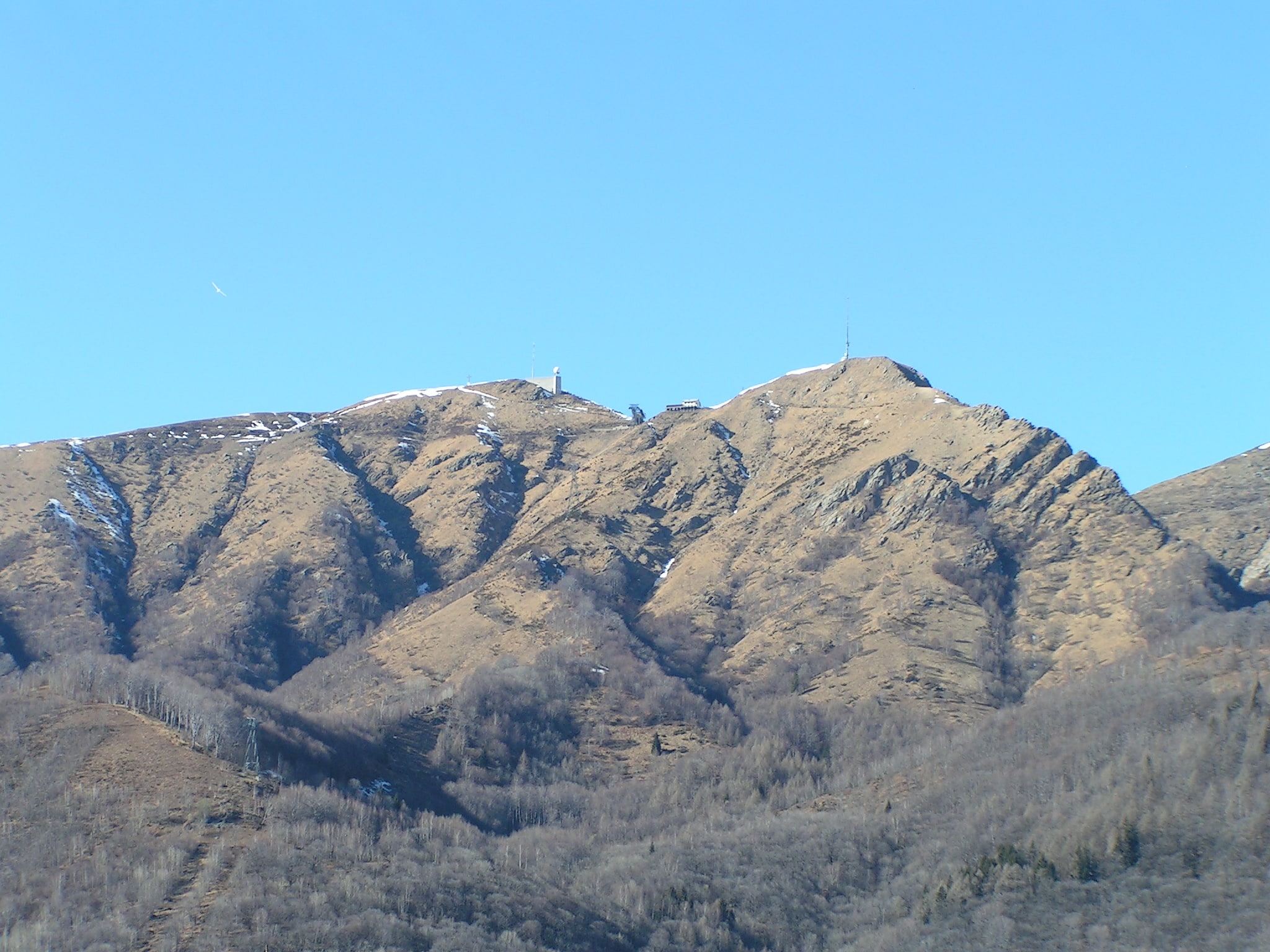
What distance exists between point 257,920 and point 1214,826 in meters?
121

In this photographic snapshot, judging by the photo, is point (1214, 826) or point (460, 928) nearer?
point (460, 928)

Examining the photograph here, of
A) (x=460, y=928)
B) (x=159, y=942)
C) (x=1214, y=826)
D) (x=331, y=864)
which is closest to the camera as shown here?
(x=159, y=942)

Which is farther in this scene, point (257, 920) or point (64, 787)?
point (64, 787)

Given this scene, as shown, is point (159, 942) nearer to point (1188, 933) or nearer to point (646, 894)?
point (646, 894)

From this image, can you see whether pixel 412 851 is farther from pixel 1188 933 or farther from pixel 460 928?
pixel 1188 933

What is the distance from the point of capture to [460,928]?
17400cm

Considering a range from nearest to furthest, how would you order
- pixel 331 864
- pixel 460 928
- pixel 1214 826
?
1. pixel 460 928
2. pixel 331 864
3. pixel 1214 826

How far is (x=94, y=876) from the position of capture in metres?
177

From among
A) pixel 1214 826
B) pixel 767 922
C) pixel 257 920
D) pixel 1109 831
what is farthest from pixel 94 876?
pixel 1214 826

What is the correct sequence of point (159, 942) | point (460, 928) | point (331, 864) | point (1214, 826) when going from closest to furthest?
point (159, 942)
point (460, 928)
point (331, 864)
point (1214, 826)

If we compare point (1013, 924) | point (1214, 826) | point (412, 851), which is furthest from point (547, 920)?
point (1214, 826)

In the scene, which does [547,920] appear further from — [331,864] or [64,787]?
[64,787]

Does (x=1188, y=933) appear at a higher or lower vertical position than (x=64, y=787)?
lower

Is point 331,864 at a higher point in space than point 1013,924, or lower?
Answer: higher
